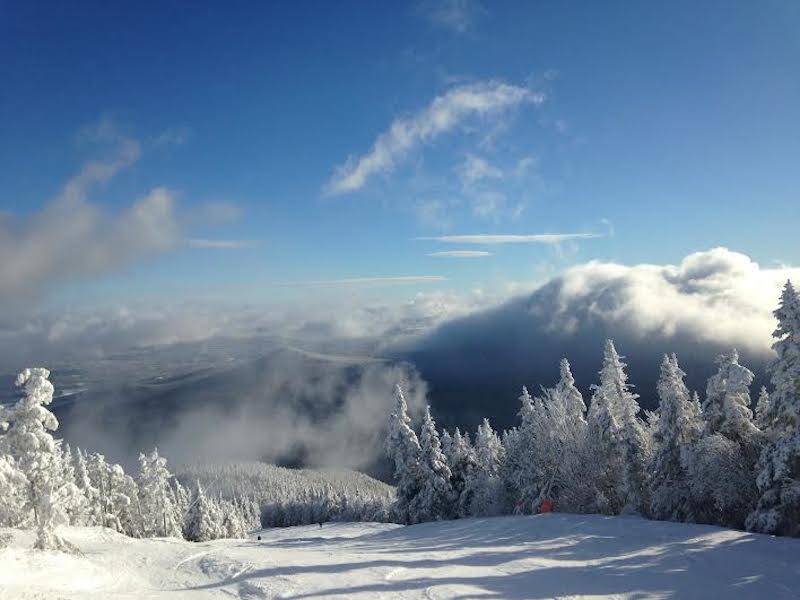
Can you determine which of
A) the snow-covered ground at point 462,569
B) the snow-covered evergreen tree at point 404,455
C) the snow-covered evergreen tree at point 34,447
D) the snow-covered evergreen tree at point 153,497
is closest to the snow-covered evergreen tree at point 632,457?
the snow-covered ground at point 462,569

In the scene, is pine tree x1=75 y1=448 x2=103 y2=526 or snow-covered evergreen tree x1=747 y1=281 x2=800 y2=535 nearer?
snow-covered evergreen tree x1=747 y1=281 x2=800 y2=535

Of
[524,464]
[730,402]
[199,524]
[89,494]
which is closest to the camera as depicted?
[730,402]

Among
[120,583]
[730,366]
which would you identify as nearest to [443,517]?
[730,366]

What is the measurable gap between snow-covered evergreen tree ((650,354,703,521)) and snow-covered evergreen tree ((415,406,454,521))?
20392 millimetres

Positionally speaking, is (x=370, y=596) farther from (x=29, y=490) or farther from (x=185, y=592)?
(x=29, y=490)

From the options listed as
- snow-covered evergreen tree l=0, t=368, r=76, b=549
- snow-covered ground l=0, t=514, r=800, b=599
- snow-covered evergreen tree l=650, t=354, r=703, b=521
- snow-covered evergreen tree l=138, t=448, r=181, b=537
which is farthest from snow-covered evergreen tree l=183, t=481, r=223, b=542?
snow-covered evergreen tree l=650, t=354, r=703, b=521

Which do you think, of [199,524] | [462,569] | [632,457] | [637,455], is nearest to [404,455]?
[632,457]

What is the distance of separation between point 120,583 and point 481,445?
44.4 m

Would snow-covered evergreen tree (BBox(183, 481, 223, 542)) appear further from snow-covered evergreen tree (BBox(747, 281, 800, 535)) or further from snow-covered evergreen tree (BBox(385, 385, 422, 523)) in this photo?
snow-covered evergreen tree (BBox(747, 281, 800, 535))

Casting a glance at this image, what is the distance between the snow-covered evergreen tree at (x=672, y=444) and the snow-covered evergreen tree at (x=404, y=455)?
22395mm

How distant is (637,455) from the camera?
116 ft

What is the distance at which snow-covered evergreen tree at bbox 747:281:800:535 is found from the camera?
73.6 ft

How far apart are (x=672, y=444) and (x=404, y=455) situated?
25.2m

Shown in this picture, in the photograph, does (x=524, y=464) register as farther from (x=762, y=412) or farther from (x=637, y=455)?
(x=762, y=412)
